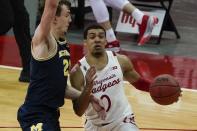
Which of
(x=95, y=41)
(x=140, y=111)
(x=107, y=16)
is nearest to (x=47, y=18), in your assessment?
(x=95, y=41)

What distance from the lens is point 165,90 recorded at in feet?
14.5

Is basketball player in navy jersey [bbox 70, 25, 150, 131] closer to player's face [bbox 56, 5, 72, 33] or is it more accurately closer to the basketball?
the basketball

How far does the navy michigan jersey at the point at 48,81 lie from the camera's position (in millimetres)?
3812

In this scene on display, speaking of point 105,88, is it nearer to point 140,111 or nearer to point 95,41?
point 95,41

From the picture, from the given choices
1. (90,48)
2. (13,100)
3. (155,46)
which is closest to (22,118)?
(90,48)

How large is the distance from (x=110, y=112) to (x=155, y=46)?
4.87 m

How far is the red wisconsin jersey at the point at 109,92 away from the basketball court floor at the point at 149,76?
34.7 inches

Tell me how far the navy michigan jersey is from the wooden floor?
1481mm

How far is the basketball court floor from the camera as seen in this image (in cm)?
566

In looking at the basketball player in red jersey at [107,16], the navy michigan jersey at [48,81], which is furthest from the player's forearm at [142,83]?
the basketball player in red jersey at [107,16]

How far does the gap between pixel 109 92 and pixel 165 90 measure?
1.45 feet

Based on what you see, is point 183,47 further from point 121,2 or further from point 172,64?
point 121,2

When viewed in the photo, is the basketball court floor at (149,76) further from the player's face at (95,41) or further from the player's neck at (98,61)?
the player's face at (95,41)

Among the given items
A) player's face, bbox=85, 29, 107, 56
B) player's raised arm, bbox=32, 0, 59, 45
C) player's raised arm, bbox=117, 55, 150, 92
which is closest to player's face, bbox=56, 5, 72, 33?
player's raised arm, bbox=32, 0, 59, 45
